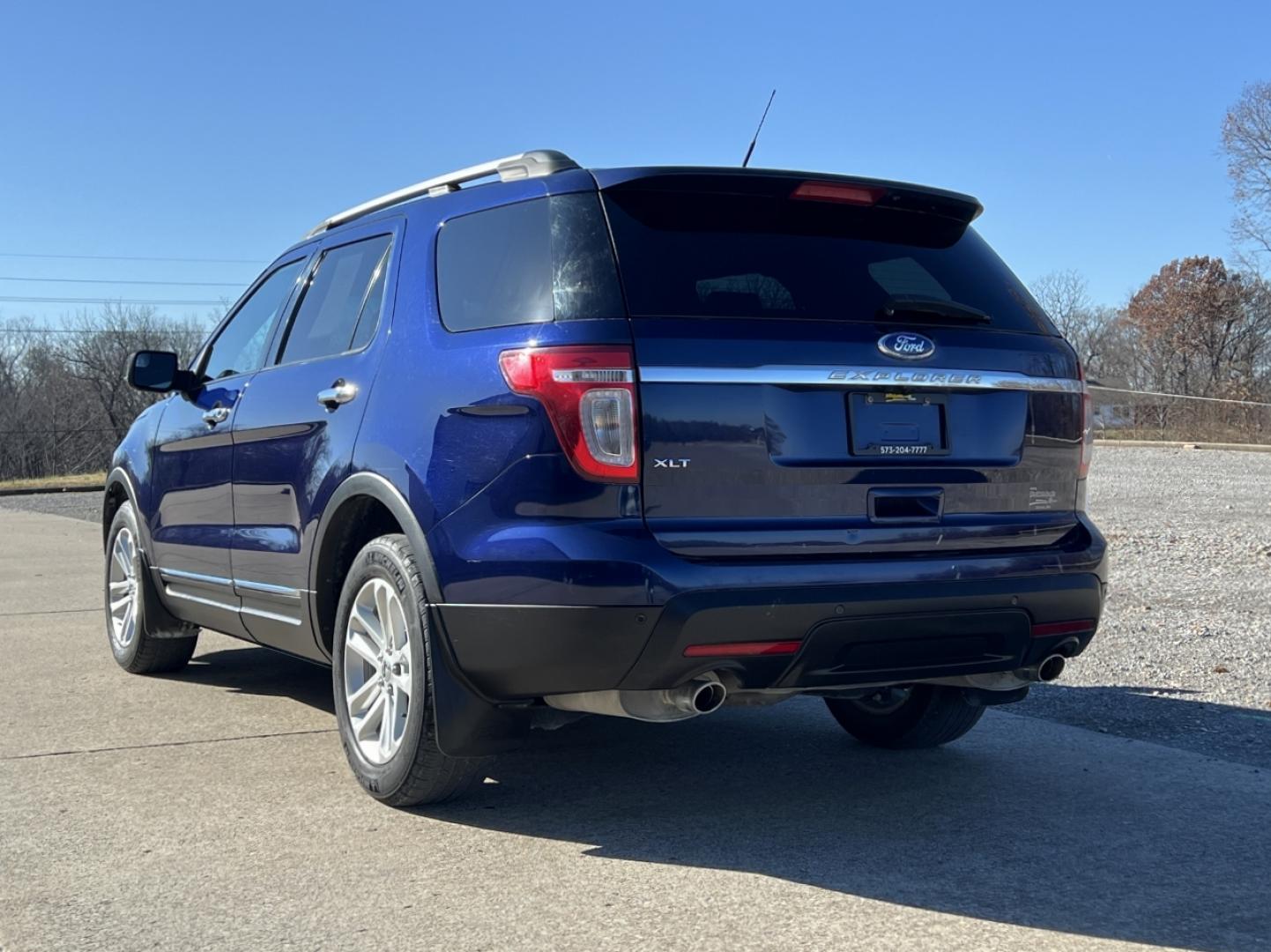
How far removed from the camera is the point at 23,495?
3241cm

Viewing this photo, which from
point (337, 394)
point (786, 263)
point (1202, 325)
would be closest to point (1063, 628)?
point (786, 263)

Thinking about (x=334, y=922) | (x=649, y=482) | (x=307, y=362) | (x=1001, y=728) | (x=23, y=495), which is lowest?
(x=23, y=495)

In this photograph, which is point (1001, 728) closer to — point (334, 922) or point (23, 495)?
point (334, 922)

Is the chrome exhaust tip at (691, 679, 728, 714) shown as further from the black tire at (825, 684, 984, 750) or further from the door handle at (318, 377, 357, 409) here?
the door handle at (318, 377, 357, 409)

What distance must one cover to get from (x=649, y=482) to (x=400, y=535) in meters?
0.98

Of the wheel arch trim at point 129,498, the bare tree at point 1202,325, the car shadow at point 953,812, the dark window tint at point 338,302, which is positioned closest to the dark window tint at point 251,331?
the dark window tint at point 338,302

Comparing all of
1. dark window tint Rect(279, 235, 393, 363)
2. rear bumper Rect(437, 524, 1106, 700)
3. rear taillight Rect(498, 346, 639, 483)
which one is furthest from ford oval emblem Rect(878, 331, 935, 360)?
dark window tint Rect(279, 235, 393, 363)

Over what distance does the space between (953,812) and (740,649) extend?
1235 millimetres

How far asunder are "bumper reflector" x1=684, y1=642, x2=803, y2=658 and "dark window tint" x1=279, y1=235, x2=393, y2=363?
1.77 m

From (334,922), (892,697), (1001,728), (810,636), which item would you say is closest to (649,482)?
(810,636)

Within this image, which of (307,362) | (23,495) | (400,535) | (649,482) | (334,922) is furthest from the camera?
(23,495)

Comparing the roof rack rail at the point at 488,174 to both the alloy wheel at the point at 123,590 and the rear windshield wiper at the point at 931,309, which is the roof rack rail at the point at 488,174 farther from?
the alloy wheel at the point at 123,590

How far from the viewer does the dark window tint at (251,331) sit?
5.93m

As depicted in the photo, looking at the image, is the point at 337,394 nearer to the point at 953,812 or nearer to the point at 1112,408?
the point at 953,812
